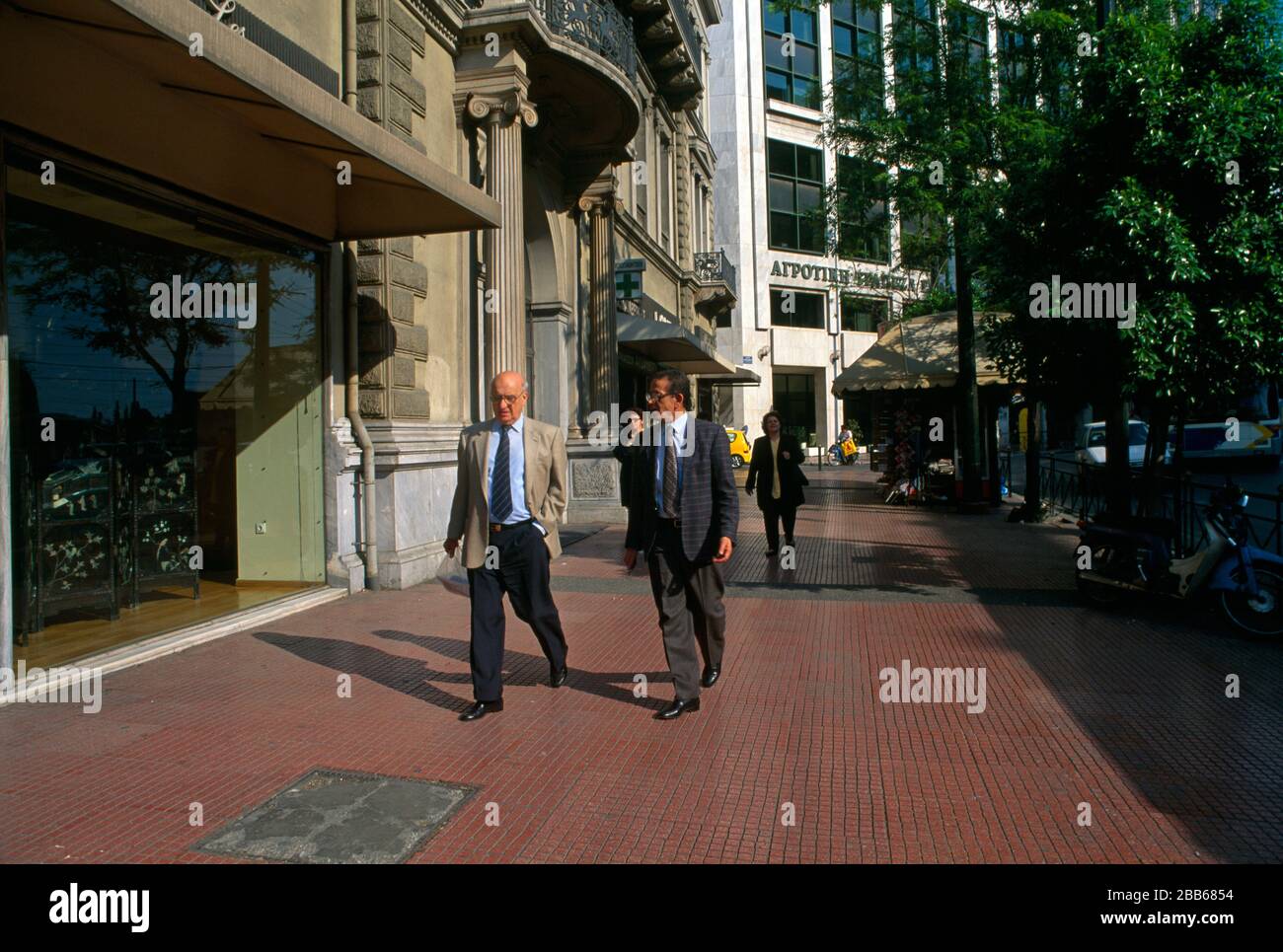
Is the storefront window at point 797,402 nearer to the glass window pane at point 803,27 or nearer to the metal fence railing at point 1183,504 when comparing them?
the glass window pane at point 803,27

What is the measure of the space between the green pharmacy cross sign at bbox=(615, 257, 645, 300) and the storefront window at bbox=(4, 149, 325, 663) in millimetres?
10134

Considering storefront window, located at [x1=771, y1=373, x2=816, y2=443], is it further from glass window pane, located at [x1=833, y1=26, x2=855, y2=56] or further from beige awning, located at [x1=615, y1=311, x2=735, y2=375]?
beige awning, located at [x1=615, y1=311, x2=735, y2=375]

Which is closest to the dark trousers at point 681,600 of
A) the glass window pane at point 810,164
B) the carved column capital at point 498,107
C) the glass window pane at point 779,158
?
the carved column capital at point 498,107

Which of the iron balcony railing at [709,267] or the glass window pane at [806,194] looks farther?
the glass window pane at [806,194]

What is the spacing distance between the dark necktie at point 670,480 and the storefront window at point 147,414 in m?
4.14

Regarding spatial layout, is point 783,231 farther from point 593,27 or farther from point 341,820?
point 341,820

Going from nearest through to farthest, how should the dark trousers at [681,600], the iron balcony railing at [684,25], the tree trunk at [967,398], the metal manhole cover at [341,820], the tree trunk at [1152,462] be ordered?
the metal manhole cover at [341,820]
the dark trousers at [681,600]
the tree trunk at [1152,462]
the tree trunk at [967,398]
the iron balcony railing at [684,25]

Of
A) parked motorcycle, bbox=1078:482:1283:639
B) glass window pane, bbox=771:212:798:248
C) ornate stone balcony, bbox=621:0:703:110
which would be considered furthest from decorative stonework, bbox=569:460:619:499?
glass window pane, bbox=771:212:798:248

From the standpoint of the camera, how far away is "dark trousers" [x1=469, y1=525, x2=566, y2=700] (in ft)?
17.4

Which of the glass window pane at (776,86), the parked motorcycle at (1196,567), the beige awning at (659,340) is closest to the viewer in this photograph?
the parked motorcycle at (1196,567)

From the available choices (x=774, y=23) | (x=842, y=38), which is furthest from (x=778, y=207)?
(x=842, y=38)

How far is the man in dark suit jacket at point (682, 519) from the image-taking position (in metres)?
5.36
